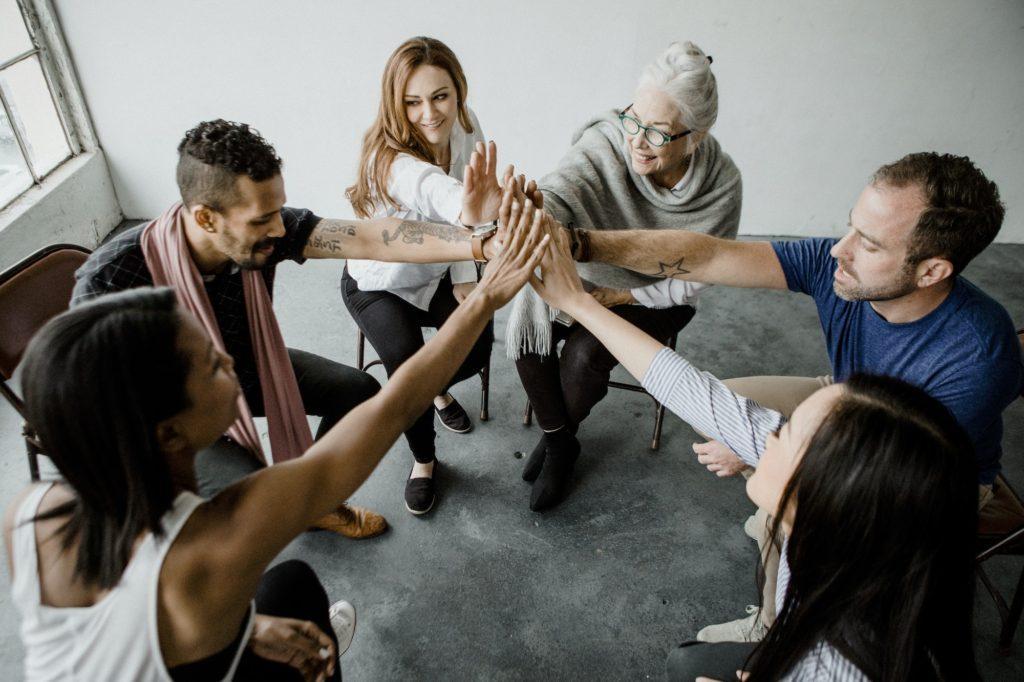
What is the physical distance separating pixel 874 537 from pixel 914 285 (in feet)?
2.73

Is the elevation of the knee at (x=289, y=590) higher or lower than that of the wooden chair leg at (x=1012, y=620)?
higher

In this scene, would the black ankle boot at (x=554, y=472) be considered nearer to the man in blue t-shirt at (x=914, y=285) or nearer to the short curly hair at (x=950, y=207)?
the man in blue t-shirt at (x=914, y=285)

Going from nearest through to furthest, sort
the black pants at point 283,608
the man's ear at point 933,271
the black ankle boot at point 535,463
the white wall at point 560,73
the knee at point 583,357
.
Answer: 1. the black pants at point 283,608
2. the man's ear at point 933,271
3. the knee at point 583,357
4. the black ankle boot at point 535,463
5. the white wall at point 560,73

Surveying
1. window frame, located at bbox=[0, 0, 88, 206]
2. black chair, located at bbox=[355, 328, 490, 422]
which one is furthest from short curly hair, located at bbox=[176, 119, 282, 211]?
window frame, located at bbox=[0, 0, 88, 206]

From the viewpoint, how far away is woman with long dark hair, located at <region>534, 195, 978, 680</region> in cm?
94

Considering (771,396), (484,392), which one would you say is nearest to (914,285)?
(771,396)

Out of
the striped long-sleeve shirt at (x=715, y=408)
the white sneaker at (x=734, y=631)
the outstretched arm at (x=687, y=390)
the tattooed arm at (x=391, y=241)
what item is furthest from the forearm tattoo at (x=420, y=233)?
the white sneaker at (x=734, y=631)

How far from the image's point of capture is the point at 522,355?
2.21 m

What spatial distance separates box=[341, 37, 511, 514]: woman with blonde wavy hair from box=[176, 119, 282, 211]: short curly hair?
50 centimetres

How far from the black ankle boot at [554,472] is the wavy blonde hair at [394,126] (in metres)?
1.00

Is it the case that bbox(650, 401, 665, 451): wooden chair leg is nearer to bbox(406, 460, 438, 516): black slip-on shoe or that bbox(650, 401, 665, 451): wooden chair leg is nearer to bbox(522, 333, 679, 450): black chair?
bbox(522, 333, 679, 450): black chair

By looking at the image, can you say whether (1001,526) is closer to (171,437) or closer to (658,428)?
(658,428)

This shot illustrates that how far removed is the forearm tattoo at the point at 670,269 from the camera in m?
1.89

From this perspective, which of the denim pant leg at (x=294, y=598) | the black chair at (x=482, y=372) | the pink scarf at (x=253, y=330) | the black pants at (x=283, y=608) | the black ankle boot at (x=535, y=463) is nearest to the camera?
the black pants at (x=283, y=608)
